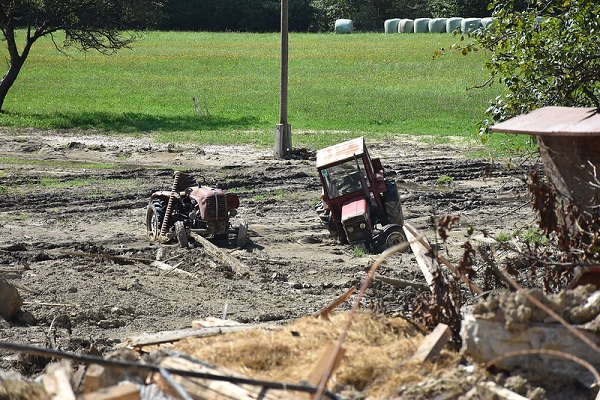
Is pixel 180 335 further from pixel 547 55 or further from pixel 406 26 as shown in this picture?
pixel 406 26

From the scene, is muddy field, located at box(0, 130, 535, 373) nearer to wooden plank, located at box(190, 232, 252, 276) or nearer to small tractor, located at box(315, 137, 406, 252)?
wooden plank, located at box(190, 232, 252, 276)

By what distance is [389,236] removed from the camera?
14211mm

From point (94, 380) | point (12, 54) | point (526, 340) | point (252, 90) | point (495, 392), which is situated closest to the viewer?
point (94, 380)

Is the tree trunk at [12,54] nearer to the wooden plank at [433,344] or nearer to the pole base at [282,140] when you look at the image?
the pole base at [282,140]

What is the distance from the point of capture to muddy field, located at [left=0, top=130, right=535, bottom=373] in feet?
36.1

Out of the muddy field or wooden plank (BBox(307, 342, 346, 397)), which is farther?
the muddy field

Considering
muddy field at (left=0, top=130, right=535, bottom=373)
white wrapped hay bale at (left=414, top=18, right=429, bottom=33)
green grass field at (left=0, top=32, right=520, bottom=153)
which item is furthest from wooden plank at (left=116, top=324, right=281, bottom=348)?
white wrapped hay bale at (left=414, top=18, right=429, bottom=33)

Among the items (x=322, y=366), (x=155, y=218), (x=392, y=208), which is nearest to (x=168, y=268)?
(x=155, y=218)

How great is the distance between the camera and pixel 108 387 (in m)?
5.51

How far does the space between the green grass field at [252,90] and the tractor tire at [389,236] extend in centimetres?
1172

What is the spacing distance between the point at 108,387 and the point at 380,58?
48131 mm

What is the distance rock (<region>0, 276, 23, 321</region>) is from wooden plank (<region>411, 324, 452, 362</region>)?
577 cm

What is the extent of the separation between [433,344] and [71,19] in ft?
89.6

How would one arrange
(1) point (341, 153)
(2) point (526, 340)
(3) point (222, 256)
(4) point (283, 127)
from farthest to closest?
(4) point (283, 127), (1) point (341, 153), (3) point (222, 256), (2) point (526, 340)
